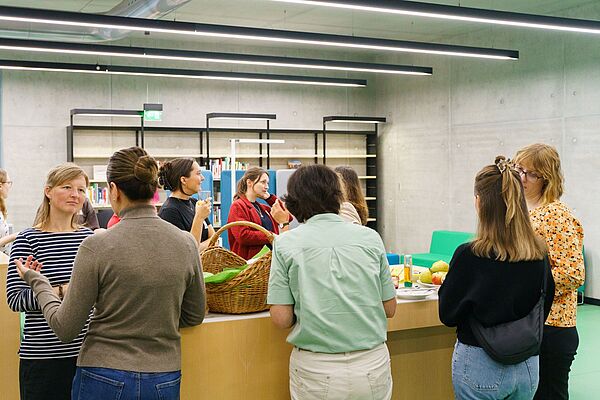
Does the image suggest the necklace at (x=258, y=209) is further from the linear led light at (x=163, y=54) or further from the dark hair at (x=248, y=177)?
the linear led light at (x=163, y=54)

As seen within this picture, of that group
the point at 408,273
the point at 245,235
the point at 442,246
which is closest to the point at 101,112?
the point at 442,246

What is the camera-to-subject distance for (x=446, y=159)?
496 inches

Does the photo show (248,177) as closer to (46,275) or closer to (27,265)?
(46,275)

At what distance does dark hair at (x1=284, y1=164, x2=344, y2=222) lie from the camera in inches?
111

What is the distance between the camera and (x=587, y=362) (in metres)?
6.80

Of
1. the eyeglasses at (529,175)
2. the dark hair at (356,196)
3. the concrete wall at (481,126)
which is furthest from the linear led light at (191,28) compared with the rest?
the eyeglasses at (529,175)

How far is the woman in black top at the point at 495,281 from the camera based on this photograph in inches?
112

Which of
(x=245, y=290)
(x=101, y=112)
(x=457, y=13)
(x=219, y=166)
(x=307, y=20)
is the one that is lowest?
(x=245, y=290)

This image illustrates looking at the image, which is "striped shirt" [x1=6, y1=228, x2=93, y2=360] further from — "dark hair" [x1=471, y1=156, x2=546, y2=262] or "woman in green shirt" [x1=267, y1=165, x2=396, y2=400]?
"dark hair" [x1=471, y1=156, x2=546, y2=262]

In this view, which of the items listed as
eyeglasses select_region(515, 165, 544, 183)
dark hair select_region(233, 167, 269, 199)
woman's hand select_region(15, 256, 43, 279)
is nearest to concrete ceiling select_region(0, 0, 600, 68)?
dark hair select_region(233, 167, 269, 199)

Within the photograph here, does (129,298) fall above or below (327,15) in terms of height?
below

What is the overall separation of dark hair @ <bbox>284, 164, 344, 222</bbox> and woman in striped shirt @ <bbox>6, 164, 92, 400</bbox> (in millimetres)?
908

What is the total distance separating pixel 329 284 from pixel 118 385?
0.84 metres

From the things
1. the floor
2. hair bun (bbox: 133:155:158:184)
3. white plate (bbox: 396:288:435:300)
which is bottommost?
the floor
